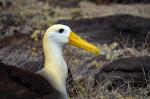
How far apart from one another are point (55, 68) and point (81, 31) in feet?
16.6

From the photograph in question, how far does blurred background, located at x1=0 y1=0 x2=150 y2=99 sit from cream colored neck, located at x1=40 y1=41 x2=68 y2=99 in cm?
61

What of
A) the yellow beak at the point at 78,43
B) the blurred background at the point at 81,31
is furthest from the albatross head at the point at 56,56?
the blurred background at the point at 81,31

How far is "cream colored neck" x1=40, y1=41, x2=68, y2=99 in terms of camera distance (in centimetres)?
538

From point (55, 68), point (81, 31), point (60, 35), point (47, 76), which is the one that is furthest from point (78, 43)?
point (81, 31)

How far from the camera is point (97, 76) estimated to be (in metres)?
6.68

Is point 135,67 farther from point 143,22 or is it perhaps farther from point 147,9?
point 147,9

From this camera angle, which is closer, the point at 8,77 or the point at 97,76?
the point at 8,77

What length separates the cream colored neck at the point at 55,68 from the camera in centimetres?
538

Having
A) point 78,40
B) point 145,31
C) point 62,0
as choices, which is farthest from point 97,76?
point 62,0

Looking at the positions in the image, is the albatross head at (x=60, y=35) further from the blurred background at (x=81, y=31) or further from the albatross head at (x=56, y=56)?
the blurred background at (x=81, y=31)

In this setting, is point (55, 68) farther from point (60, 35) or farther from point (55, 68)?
point (60, 35)

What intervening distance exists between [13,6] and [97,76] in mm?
6809

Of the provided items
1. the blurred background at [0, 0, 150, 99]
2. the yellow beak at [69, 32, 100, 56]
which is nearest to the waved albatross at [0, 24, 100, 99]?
the yellow beak at [69, 32, 100, 56]

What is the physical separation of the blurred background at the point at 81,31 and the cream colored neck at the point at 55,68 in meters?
0.61
